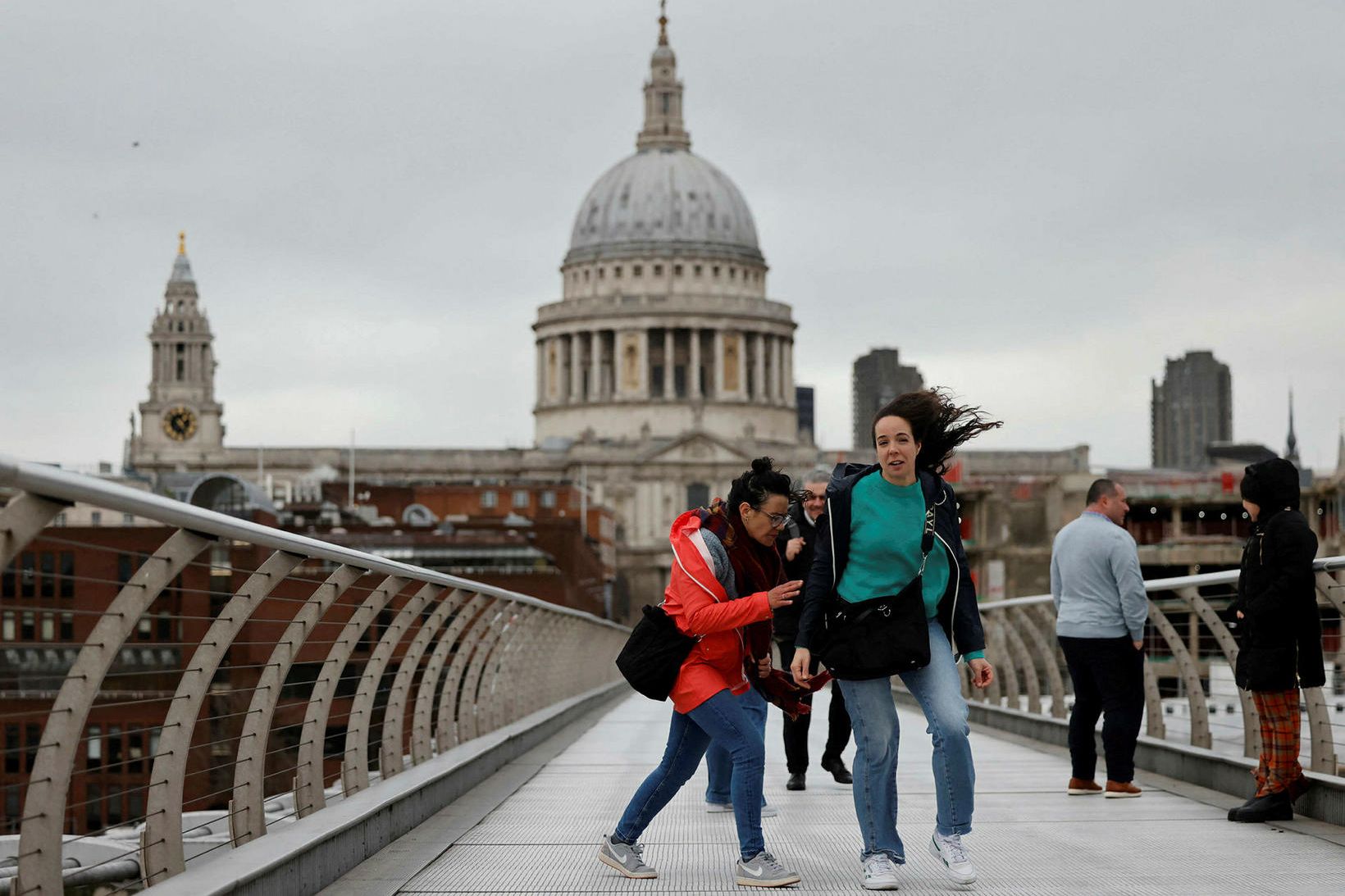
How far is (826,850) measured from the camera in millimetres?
9602

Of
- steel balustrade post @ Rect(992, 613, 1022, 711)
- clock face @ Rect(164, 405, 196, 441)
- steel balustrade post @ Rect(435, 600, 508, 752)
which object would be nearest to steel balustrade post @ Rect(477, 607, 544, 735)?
steel balustrade post @ Rect(435, 600, 508, 752)

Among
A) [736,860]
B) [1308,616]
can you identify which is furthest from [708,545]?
[1308,616]

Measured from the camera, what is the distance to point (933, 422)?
8.76 meters

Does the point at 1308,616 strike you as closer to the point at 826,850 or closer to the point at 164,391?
the point at 826,850

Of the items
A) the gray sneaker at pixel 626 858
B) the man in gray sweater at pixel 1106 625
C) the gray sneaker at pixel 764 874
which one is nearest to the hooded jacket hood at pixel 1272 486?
the man in gray sweater at pixel 1106 625

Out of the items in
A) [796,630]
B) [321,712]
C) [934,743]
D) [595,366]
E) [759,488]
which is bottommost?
[934,743]

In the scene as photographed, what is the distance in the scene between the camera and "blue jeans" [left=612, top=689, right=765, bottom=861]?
848cm

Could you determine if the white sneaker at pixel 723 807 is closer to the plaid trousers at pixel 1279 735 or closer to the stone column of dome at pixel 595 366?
the plaid trousers at pixel 1279 735

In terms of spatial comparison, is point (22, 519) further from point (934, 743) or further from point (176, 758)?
point (934, 743)

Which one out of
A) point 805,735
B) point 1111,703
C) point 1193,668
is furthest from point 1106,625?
point 805,735

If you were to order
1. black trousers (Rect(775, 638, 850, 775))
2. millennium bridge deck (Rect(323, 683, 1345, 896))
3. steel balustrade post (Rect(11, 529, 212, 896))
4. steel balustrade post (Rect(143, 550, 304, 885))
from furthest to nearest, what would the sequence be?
1. black trousers (Rect(775, 638, 850, 775))
2. millennium bridge deck (Rect(323, 683, 1345, 896))
3. steel balustrade post (Rect(143, 550, 304, 885))
4. steel balustrade post (Rect(11, 529, 212, 896))

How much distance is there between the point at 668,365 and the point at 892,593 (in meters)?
158

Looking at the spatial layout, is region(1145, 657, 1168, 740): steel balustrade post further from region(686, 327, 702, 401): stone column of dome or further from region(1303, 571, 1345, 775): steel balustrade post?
region(686, 327, 702, 401): stone column of dome

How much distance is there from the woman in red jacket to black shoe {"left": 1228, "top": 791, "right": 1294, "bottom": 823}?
279cm
